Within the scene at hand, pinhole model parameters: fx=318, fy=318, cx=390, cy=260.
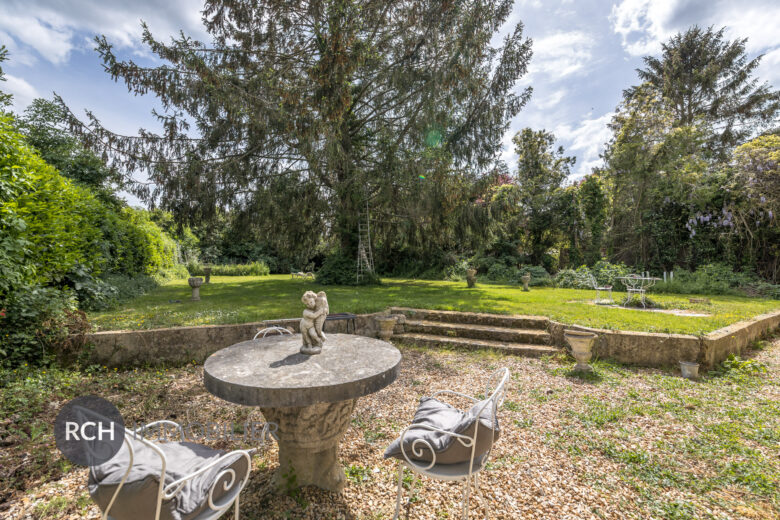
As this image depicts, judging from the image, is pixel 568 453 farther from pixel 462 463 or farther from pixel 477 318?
pixel 477 318

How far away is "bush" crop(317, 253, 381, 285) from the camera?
1106 cm

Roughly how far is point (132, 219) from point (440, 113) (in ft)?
34.7

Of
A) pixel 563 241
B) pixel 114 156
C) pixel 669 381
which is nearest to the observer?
pixel 669 381

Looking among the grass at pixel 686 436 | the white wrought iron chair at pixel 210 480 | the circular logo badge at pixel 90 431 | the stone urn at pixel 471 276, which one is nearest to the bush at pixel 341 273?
the stone urn at pixel 471 276

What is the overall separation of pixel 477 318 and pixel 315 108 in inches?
230

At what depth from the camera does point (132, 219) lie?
1062 cm

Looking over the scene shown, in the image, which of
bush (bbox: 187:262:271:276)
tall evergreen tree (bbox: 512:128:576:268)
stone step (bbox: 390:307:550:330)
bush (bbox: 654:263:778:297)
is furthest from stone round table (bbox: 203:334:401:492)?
bush (bbox: 187:262:271:276)

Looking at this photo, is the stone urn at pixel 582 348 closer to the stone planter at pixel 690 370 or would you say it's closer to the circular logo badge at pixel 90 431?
the stone planter at pixel 690 370

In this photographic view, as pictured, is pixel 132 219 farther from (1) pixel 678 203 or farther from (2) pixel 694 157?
(2) pixel 694 157

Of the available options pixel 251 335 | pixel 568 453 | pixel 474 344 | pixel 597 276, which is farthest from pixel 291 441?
pixel 597 276

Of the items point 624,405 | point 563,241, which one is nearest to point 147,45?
point 624,405

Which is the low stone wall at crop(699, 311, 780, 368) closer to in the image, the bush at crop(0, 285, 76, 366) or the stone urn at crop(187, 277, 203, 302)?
the bush at crop(0, 285, 76, 366)

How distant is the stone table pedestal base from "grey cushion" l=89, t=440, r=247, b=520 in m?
0.58

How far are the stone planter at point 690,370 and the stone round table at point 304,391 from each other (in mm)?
4195
